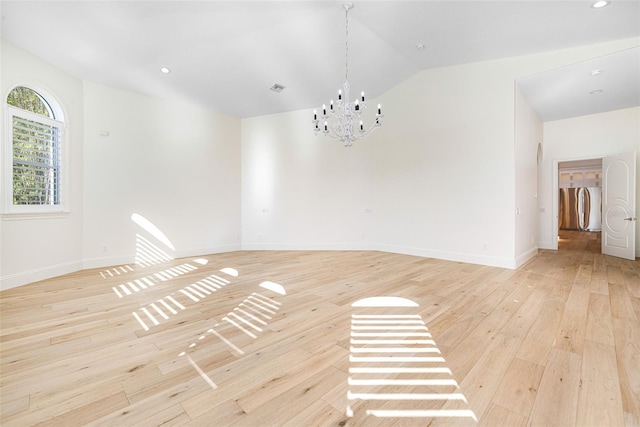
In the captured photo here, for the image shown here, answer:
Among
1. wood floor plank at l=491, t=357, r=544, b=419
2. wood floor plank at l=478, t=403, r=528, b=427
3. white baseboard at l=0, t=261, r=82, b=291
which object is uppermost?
white baseboard at l=0, t=261, r=82, b=291

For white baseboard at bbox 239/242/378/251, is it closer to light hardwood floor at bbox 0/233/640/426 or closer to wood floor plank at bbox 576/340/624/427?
light hardwood floor at bbox 0/233/640/426

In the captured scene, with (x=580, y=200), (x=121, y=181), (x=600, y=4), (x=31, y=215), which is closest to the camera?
(x=600, y=4)

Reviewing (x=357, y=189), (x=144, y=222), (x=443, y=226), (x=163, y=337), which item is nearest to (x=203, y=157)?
(x=144, y=222)

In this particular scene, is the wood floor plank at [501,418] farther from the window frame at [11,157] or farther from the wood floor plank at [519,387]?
the window frame at [11,157]

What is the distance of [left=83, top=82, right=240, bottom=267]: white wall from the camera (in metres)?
5.05

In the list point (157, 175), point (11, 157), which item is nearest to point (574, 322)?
point (157, 175)

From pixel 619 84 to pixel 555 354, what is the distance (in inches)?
223

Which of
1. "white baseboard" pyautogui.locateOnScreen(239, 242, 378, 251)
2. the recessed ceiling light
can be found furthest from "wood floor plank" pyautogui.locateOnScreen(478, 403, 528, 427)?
"white baseboard" pyautogui.locateOnScreen(239, 242, 378, 251)

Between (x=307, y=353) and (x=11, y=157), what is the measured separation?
5045 millimetres

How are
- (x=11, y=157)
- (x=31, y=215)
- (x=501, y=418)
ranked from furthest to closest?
1. (x=31, y=215)
2. (x=11, y=157)
3. (x=501, y=418)

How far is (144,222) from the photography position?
5.58 metres

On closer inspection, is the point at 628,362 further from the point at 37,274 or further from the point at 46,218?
the point at 46,218

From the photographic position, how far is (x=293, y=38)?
4.25 m

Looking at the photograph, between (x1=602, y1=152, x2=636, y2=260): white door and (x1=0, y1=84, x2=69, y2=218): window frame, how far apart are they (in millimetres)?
10859
